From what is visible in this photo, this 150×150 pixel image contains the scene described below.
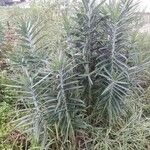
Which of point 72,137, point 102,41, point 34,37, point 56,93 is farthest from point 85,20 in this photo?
point 72,137

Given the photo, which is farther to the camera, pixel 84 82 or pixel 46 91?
pixel 84 82

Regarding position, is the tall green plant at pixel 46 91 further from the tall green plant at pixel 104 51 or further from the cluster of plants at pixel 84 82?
the tall green plant at pixel 104 51

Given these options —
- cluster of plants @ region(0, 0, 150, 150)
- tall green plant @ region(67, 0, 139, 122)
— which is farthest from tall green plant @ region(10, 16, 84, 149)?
tall green plant @ region(67, 0, 139, 122)

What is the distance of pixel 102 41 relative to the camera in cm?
341

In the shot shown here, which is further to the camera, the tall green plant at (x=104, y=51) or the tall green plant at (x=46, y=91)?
the tall green plant at (x=104, y=51)

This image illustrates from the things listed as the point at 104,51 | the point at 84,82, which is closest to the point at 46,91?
the point at 84,82

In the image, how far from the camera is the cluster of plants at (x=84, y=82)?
3172 mm

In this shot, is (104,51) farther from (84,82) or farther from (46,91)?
(46,91)

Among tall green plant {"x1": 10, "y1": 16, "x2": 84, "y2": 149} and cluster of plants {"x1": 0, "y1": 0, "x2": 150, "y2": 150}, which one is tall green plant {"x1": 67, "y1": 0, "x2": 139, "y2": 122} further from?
tall green plant {"x1": 10, "y1": 16, "x2": 84, "y2": 149}

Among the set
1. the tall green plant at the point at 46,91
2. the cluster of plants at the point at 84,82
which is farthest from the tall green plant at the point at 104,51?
the tall green plant at the point at 46,91

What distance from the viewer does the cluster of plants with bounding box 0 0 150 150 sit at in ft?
10.4

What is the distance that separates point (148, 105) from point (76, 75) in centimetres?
97

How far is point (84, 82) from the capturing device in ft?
11.3

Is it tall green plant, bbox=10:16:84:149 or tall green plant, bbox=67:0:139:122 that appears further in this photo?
tall green plant, bbox=67:0:139:122
